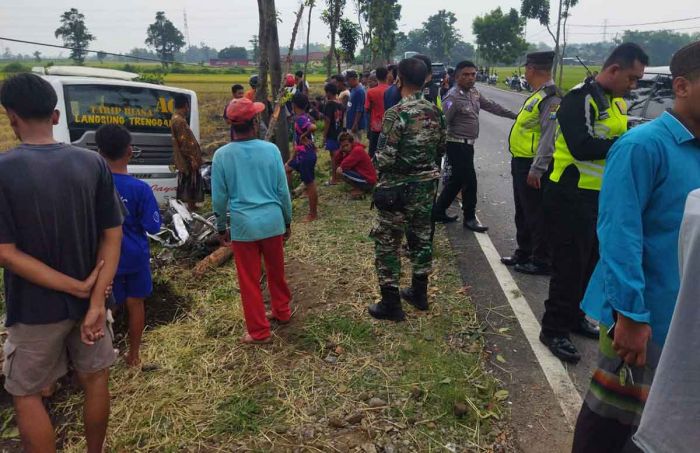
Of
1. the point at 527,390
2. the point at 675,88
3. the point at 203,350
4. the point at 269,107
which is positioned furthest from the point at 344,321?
the point at 269,107

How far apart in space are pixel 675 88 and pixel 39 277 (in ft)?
8.25

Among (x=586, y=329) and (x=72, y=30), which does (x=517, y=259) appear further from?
(x=72, y=30)

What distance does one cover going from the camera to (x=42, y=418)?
7.02 ft

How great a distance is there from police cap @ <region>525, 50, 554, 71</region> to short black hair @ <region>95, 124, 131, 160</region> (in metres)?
3.39

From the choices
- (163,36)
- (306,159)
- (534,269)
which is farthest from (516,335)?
(163,36)

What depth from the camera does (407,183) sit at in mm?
3688

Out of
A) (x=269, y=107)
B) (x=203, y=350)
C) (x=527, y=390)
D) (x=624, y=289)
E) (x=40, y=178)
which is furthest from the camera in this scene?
(x=269, y=107)

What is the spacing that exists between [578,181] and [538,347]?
1.16m

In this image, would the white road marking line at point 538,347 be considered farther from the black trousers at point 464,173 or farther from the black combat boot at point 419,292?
the black trousers at point 464,173

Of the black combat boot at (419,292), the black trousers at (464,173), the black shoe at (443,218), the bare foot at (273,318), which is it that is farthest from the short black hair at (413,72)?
the black shoe at (443,218)

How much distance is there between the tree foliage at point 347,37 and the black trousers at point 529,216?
52.5ft

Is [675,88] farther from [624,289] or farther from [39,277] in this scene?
[39,277]

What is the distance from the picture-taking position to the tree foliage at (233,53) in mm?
108488

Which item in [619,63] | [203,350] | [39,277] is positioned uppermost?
[619,63]
